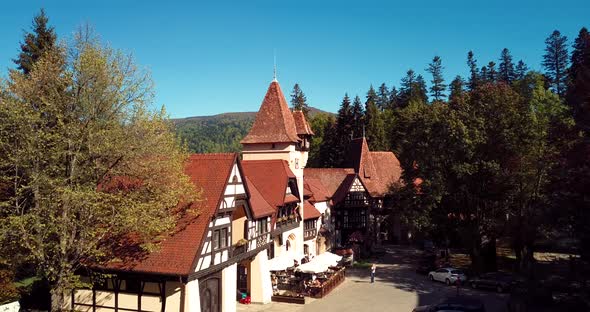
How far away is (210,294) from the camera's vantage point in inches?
816

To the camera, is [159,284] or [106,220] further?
[159,284]

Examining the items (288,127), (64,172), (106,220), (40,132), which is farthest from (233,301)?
(288,127)

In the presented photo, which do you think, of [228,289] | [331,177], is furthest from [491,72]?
[228,289]

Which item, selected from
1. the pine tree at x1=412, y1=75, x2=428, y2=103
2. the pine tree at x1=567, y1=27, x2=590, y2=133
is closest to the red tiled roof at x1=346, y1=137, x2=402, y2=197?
the pine tree at x1=567, y1=27, x2=590, y2=133

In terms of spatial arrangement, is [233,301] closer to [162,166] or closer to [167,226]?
[167,226]

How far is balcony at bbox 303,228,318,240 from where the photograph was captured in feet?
125

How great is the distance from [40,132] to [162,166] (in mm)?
4405

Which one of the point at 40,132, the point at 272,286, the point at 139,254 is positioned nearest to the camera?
the point at 40,132

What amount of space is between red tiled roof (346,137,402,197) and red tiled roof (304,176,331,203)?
494 centimetres

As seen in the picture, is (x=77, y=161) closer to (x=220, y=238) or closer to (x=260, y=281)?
(x=220, y=238)

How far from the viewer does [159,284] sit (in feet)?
60.8

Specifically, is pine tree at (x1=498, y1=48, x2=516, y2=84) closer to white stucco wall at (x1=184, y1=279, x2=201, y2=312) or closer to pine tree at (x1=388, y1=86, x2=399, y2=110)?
pine tree at (x1=388, y1=86, x2=399, y2=110)

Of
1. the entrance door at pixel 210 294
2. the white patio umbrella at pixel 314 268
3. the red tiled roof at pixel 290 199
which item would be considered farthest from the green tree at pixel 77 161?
the red tiled roof at pixel 290 199

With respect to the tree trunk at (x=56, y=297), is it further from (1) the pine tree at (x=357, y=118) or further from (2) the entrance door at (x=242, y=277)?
(1) the pine tree at (x=357, y=118)
